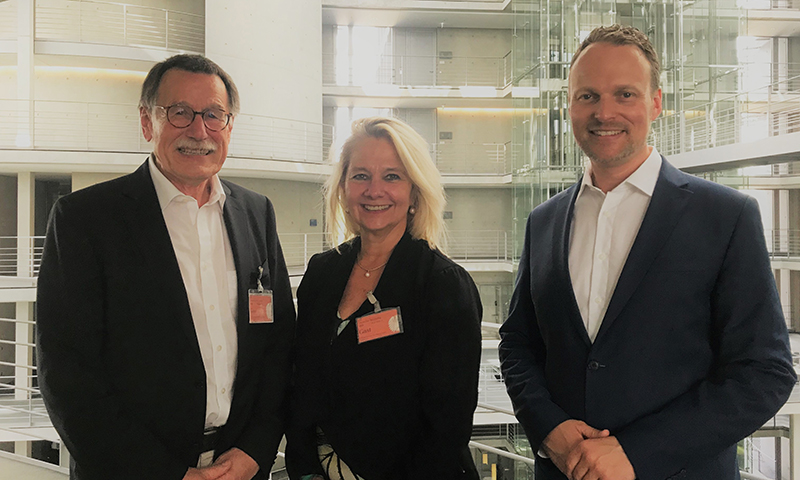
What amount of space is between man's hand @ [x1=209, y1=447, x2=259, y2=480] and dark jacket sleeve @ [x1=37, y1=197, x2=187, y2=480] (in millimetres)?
76

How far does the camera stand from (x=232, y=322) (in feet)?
2.75

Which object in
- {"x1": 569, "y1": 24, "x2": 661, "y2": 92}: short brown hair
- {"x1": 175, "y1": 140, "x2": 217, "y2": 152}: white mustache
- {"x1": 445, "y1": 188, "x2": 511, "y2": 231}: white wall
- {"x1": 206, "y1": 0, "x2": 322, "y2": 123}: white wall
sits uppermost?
{"x1": 206, "y1": 0, "x2": 322, "y2": 123}: white wall

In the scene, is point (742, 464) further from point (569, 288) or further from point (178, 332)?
point (178, 332)

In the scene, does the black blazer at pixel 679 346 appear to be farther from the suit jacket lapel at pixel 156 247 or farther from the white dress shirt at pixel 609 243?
the suit jacket lapel at pixel 156 247

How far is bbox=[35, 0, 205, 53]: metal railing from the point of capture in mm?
4898

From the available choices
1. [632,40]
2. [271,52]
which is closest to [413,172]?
[632,40]

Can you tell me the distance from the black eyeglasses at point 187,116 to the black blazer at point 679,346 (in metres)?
0.53

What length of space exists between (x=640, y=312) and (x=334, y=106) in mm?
6469

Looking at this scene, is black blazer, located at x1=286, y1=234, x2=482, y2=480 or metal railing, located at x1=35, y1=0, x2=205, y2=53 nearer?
black blazer, located at x1=286, y1=234, x2=482, y2=480

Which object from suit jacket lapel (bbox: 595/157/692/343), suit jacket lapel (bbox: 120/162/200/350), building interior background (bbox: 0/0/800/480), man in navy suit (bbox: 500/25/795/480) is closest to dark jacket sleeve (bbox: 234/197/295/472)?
suit jacket lapel (bbox: 120/162/200/350)

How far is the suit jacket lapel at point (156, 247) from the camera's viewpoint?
774mm

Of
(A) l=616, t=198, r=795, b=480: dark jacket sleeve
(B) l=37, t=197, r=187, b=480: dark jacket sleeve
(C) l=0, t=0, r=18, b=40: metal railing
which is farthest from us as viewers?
(C) l=0, t=0, r=18, b=40: metal railing

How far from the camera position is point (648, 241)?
67 centimetres

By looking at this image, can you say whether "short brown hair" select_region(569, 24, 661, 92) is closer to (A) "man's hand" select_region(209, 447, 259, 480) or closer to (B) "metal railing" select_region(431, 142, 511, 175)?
(A) "man's hand" select_region(209, 447, 259, 480)
